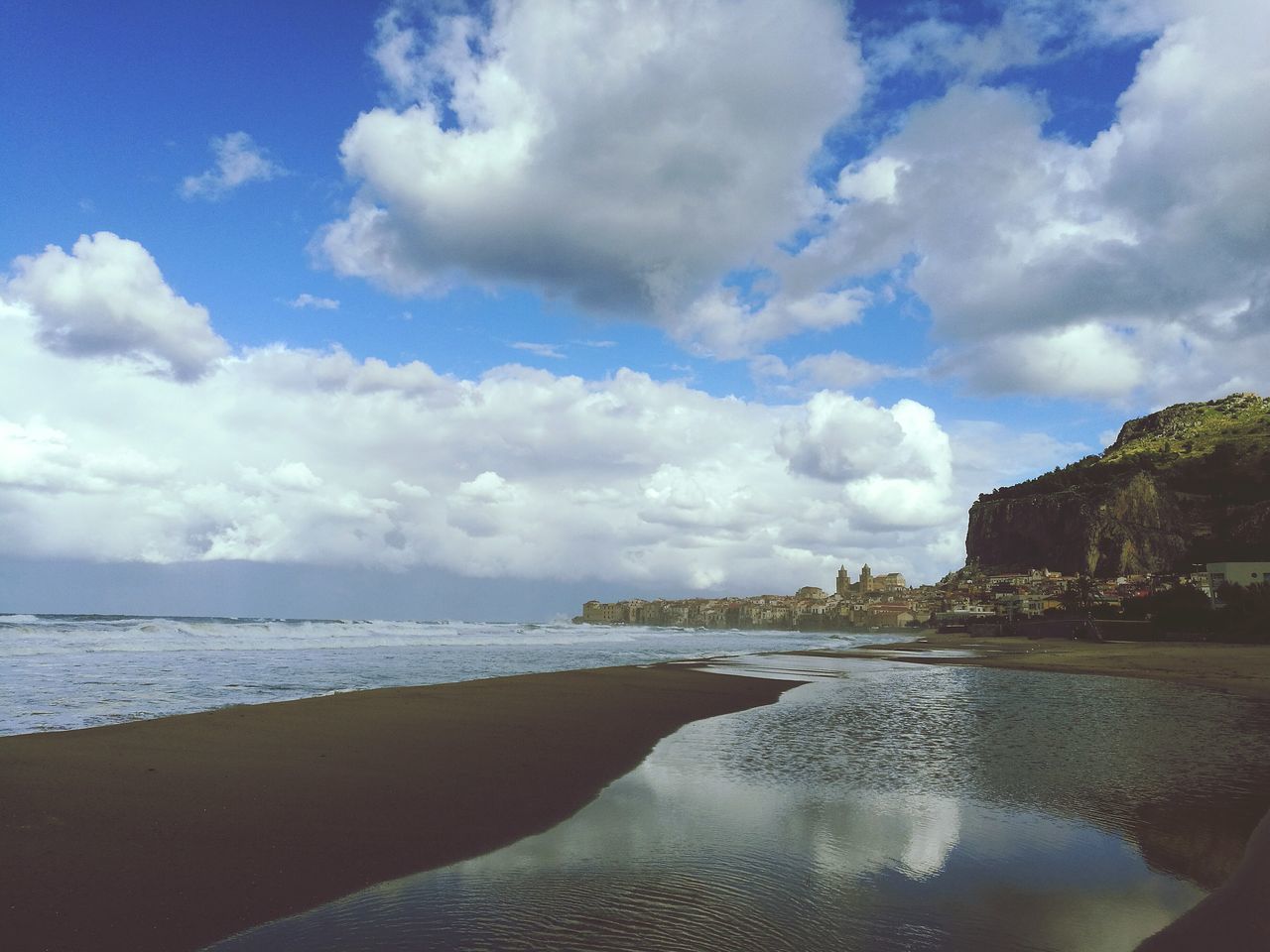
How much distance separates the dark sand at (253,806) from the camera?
5.81m

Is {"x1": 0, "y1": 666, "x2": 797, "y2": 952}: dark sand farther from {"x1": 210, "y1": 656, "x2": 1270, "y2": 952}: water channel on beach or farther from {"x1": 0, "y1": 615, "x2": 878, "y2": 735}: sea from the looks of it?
{"x1": 0, "y1": 615, "x2": 878, "y2": 735}: sea

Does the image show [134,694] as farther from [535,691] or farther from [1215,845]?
[1215,845]

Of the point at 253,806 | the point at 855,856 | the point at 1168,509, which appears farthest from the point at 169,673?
the point at 1168,509

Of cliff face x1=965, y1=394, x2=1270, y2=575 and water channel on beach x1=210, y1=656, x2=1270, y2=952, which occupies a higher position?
cliff face x1=965, y1=394, x2=1270, y2=575

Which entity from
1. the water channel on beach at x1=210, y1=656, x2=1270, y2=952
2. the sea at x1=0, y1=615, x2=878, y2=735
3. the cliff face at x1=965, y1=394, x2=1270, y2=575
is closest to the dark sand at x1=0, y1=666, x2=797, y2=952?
the water channel on beach at x1=210, y1=656, x2=1270, y2=952

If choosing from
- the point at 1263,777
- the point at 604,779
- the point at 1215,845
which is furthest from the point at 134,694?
the point at 1263,777

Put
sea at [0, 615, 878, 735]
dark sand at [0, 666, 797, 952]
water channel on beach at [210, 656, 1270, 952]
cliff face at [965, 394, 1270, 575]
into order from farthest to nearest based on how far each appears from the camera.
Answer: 1. cliff face at [965, 394, 1270, 575]
2. sea at [0, 615, 878, 735]
3. dark sand at [0, 666, 797, 952]
4. water channel on beach at [210, 656, 1270, 952]

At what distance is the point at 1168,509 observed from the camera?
154500mm

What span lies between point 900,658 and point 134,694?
4244 centimetres

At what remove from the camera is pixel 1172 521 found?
15312 cm

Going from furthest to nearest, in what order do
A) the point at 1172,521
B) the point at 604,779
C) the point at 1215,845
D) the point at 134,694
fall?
the point at 1172,521, the point at 134,694, the point at 604,779, the point at 1215,845

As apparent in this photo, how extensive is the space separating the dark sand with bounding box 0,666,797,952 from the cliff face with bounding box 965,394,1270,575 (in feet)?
510

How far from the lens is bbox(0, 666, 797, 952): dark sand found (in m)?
5.81

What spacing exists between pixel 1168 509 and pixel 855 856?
182803mm
